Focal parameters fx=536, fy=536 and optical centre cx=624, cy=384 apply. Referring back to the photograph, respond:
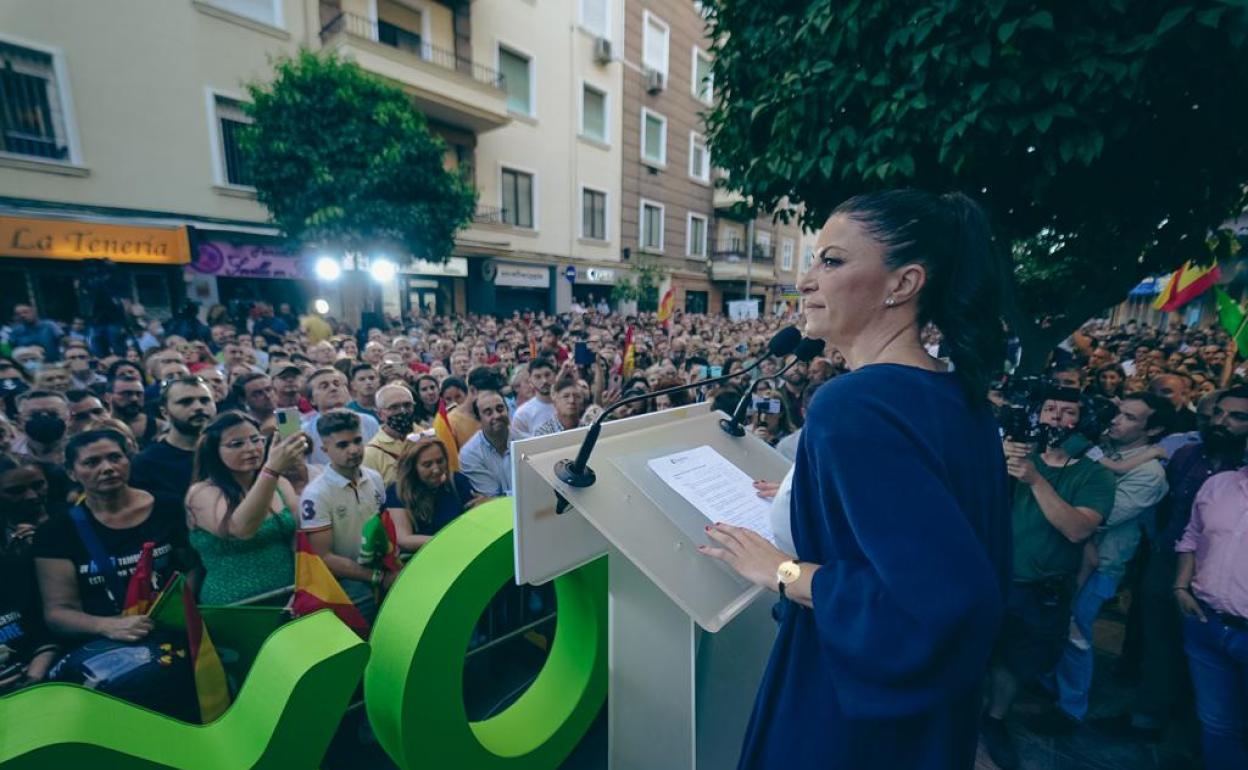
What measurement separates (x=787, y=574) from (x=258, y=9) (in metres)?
18.0

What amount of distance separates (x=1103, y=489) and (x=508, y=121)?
18.4m

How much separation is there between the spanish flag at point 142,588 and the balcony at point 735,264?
91.8ft

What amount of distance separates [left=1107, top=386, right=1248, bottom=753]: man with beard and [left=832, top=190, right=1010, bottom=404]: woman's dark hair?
9.54 feet

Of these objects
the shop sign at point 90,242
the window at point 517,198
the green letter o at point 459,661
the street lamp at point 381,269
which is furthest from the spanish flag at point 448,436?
the window at point 517,198

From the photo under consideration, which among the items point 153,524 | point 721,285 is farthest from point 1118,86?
point 721,285

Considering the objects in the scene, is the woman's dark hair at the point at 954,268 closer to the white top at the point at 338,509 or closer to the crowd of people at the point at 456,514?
the crowd of people at the point at 456,514

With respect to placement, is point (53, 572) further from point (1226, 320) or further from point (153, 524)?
point (1226, 320)

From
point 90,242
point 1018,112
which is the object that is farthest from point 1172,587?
point 90,242

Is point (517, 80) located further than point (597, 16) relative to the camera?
No

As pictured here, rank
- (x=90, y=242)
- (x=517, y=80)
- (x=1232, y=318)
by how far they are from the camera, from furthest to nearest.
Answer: (x=517, y=80), (x=90, y=242), (x=1232, y=318)

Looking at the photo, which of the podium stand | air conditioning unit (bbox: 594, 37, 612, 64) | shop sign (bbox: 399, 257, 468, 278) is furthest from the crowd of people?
air conditioning unit (bbox: 594, 37, 612, 64)

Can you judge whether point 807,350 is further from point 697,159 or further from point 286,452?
point 697,159

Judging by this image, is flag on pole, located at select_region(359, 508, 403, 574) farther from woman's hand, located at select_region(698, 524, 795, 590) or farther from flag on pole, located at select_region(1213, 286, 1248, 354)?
flag on pole, located at select_region(1213, 286, 1248, 354)

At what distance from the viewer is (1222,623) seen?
236 centimetres
